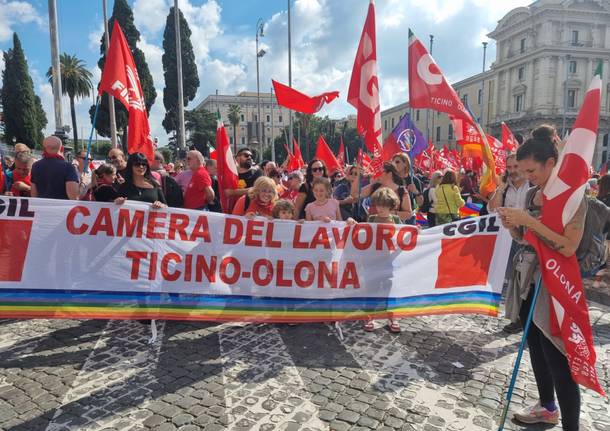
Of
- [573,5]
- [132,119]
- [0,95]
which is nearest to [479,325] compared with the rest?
[132,119]

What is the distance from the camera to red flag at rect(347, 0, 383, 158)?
579cm

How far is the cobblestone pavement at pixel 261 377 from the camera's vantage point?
2.93m

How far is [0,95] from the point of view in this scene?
52.5 metres

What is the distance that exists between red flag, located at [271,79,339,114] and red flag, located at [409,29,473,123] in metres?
1.88

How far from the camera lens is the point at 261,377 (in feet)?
11.5

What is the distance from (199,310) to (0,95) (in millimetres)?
62162

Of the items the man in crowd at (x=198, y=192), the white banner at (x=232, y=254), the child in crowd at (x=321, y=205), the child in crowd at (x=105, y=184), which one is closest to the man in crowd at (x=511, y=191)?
the white banner at (x=232, y=254)

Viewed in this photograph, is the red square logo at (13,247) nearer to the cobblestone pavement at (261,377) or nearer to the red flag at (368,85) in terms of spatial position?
the cobblestone pavement at (261,377)

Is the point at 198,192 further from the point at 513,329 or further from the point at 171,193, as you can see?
the point at 513,329

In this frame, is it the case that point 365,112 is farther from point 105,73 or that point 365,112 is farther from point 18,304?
point 18,304

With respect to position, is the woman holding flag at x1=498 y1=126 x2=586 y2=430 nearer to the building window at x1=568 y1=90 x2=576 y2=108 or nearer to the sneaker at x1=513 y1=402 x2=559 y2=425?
the sneaker at x1=513 y1=402 x2=559 y2=425

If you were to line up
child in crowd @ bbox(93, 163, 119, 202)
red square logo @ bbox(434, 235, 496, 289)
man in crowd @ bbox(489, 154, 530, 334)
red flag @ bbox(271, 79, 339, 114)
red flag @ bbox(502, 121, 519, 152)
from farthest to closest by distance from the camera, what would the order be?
red flag @ bbox(502, 121, 519, 152) < red flag @ bbox(271, 79, 339, 114) < man in crowd @ bbox(489, 154, 530, 334) < child in crowd @ bbox(93, 163, 119, 202) < red square logo @ bbox(434, 235, 496, 289)

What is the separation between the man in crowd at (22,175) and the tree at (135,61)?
28296 millimetres

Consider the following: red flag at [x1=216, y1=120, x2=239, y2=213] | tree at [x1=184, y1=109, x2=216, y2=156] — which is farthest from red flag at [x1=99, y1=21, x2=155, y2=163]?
tree at [x1=184, y1=109, x2=216, y2=156]
